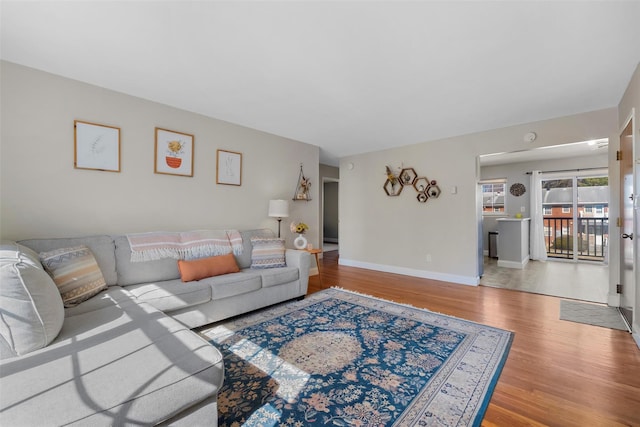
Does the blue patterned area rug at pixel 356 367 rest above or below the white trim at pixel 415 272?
below

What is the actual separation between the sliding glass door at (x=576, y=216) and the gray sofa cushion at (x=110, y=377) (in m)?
7.64

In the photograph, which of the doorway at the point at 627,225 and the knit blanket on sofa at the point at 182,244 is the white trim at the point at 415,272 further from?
the knit blanket on sofa at the point at 182,244

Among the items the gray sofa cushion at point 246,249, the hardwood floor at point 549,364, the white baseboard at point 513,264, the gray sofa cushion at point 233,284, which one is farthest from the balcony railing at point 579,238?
the gray sofa cushion at point 233,284

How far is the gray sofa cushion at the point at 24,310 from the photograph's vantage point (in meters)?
1.24

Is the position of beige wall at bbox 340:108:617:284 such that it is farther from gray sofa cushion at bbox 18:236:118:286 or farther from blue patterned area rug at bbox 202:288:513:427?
gray sofa cushion at bbox 18:236:118:286

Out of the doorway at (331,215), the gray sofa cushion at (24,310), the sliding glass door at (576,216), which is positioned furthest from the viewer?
the doorway at (331,215)

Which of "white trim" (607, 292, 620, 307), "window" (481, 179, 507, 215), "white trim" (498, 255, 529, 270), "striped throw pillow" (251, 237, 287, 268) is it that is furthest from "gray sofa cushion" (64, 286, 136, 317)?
"window" (481, 179, 507, 215)

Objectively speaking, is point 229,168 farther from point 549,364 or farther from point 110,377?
point 549,364

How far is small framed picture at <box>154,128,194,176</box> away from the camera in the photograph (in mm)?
3117

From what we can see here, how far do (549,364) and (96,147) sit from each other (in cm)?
437

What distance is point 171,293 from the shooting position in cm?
233

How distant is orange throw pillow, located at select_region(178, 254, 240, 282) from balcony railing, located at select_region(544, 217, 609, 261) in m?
7.11

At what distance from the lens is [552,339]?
2.39 meters

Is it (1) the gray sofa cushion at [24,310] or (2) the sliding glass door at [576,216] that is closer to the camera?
(1) the gray sofa cushion at [24,310]
